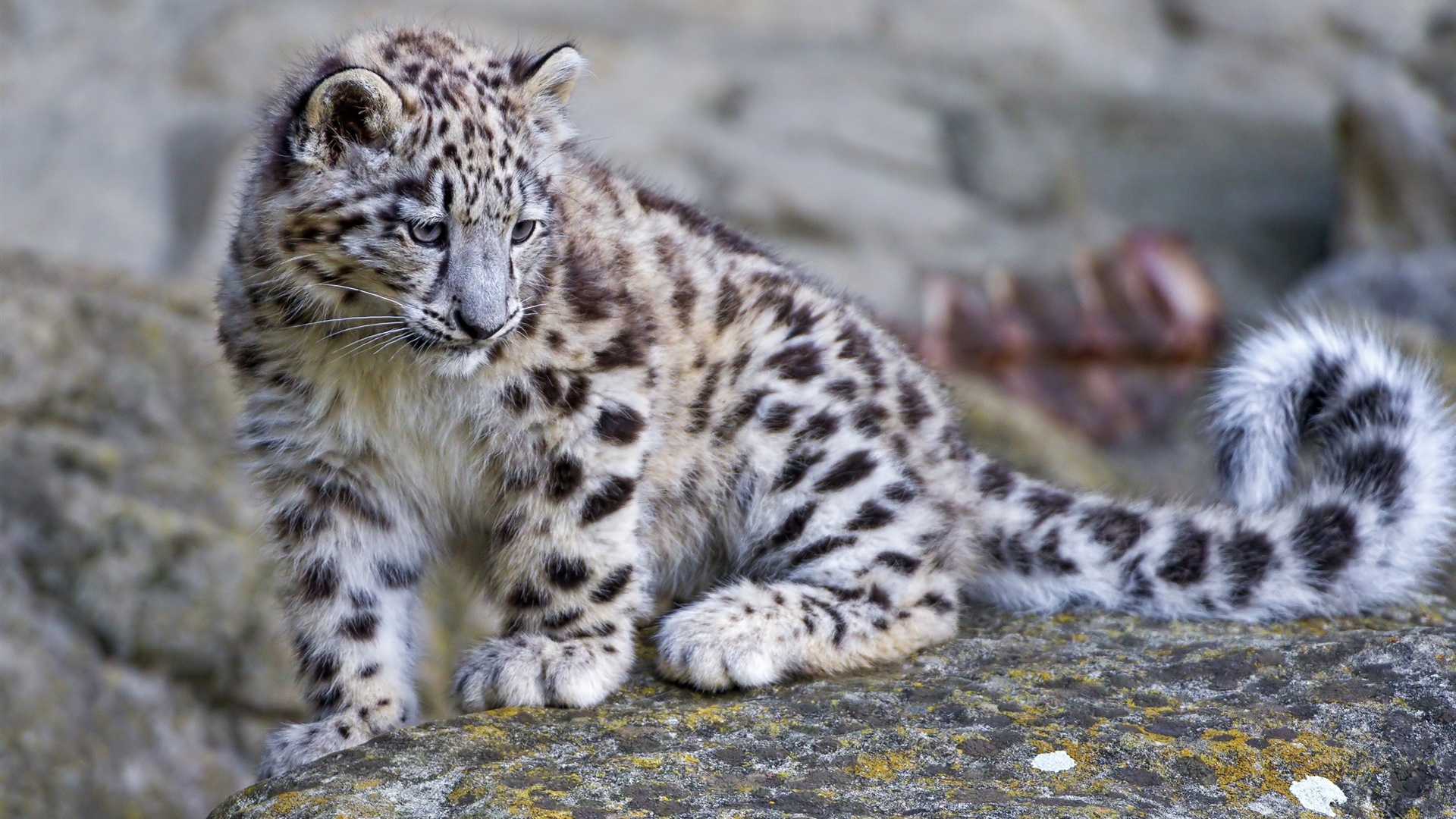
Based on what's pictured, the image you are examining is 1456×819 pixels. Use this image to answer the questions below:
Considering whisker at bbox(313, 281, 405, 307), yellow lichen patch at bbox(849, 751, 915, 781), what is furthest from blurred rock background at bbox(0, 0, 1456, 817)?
yellow lichen patch at bbox(849, 751, 915, 781)

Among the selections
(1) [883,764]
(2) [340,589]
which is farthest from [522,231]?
(1) [883,764]

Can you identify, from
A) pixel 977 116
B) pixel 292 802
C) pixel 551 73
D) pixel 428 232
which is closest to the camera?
pixel 292 802

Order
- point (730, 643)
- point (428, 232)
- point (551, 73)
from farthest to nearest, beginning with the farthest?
point (551, 73)
point (730, 643)
point (428, 232)

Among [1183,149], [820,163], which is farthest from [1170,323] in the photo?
[820,163]

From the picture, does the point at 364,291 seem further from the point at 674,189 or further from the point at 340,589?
the point at 674,189

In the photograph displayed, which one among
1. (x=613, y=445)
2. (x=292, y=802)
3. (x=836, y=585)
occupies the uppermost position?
(x=613, y=445)

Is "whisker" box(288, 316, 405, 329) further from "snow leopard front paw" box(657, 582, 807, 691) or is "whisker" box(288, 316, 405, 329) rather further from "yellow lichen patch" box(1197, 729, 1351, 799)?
"yellow lichen patch" box(1197, 729, 1351, 799)

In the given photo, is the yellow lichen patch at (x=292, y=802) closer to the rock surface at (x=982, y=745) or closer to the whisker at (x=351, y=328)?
the rock surface at (x=982, y=745)
